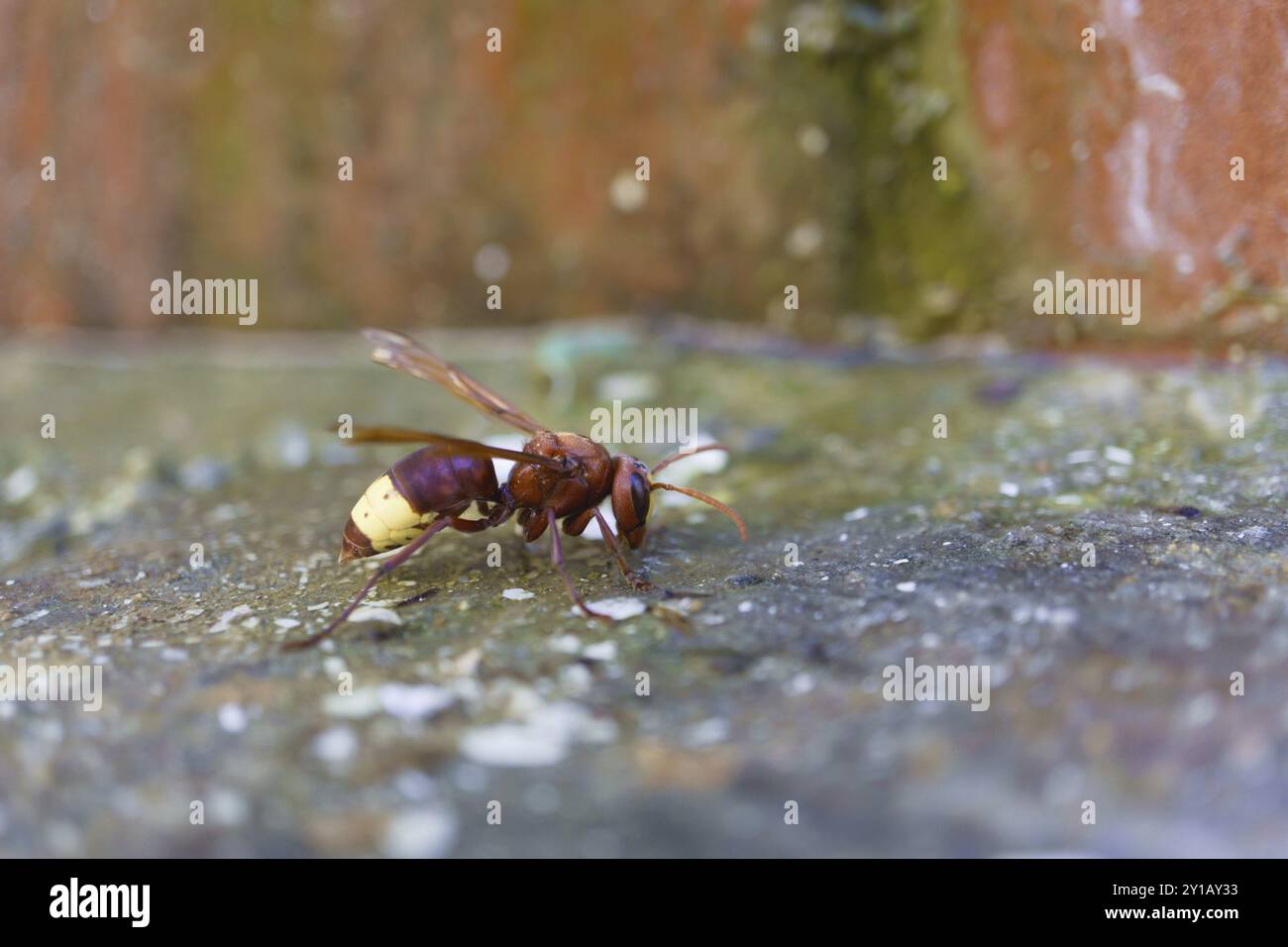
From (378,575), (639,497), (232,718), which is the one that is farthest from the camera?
(639,497)

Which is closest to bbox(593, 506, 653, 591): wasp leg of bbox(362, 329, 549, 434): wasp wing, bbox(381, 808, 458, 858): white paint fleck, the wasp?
the wasp

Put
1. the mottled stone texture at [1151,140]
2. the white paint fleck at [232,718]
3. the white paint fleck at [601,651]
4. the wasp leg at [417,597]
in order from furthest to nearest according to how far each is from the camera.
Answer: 1. the mottled stone texture at [1151,140]
2. the wasp leg at [417,597]
3. the white paint fleck at [601,651]
4. the white paint fleck at [232,718]

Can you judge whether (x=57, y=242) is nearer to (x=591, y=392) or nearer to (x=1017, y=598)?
(x=591, y=392)

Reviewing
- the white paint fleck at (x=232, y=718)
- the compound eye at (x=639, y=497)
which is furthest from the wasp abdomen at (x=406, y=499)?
the white paint fleck at (x=232, y=718)

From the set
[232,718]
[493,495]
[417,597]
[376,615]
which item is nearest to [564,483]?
[493,495]

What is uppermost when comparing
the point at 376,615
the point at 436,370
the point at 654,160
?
the point at 654,160

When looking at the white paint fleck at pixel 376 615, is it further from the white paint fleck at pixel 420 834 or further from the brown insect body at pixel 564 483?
the white paint fleck at pixel 420 834

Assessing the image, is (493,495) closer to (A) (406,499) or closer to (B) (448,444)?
(A) (406,499)
